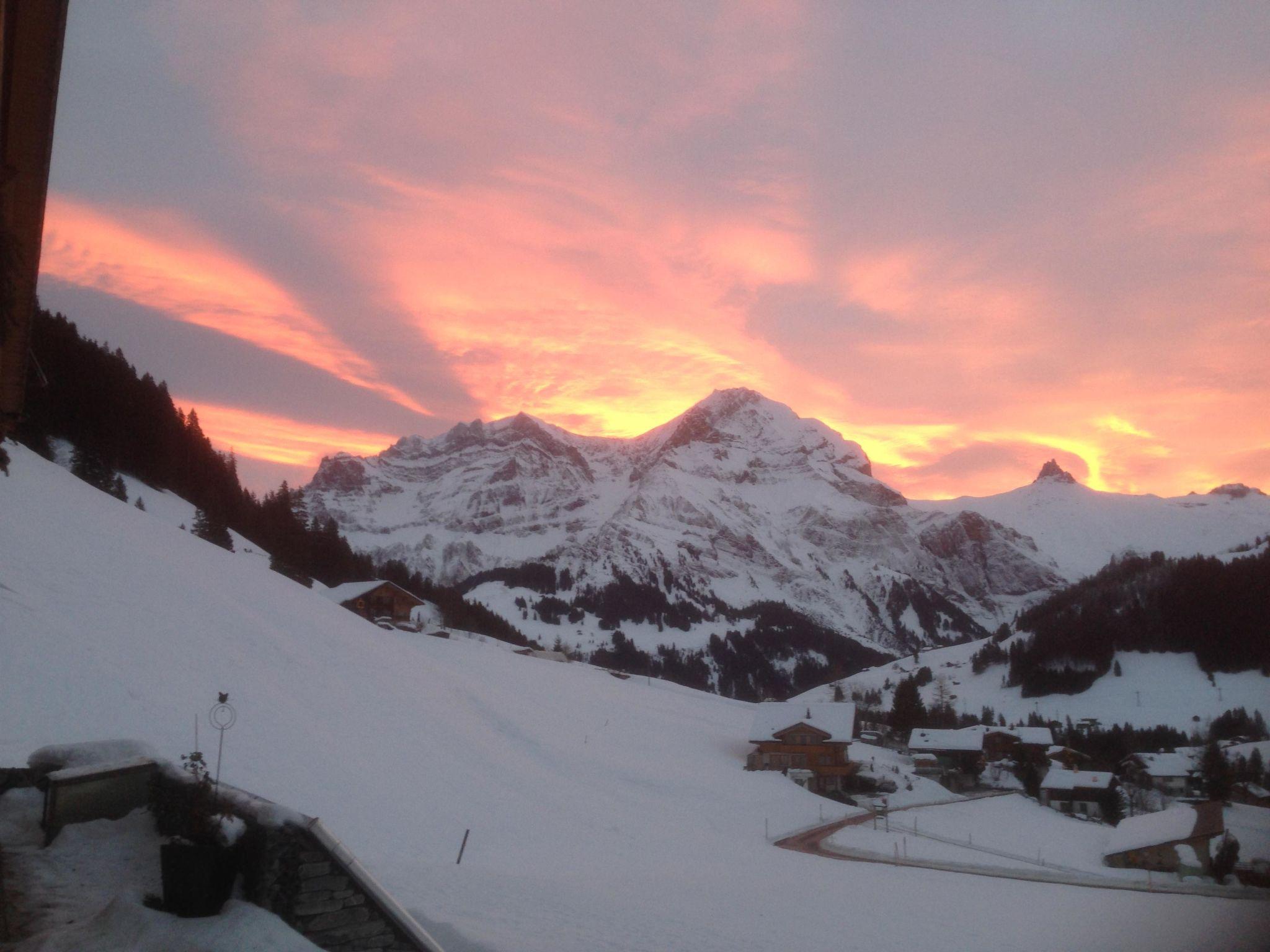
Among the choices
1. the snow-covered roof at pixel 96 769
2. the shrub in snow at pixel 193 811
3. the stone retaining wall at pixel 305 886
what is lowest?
the stone retaining wall at pixel 305 886

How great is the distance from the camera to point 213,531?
55375 mm

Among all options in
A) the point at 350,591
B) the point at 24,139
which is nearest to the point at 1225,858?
the point at 24,139

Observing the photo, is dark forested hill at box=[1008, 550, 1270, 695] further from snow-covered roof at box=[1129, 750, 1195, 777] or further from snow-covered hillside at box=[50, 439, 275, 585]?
snow-covered hillside at box=[50, 439, 275, 585]

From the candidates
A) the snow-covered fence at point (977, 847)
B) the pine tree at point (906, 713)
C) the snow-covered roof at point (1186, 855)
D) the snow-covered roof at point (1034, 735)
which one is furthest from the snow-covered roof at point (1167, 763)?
the pine tree at point (906, 713)

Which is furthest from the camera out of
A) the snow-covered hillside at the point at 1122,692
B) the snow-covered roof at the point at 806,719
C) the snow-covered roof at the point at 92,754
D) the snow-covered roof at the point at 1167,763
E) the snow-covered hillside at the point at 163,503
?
the snow-covered roof at the point at 806,719

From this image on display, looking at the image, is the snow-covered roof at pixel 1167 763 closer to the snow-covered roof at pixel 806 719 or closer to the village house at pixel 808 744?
the village house at pixel 808 744

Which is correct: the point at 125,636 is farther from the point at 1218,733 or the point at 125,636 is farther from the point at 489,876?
the point at 1218,733

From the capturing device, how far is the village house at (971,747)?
226 feet

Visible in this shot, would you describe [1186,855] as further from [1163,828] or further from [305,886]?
[305,886]

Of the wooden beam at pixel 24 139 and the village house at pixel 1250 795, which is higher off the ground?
the wooden beam at pixel 24 139

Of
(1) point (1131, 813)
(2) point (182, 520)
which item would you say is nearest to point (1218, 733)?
(1) point (1131, 813)

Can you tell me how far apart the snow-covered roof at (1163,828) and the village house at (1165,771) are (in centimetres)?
127

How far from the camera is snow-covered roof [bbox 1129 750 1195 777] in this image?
121 ft

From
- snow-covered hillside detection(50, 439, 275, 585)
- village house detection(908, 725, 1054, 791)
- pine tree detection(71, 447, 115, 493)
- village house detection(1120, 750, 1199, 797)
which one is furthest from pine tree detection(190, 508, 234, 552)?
village house detection(908, 725, 1054, 791)
